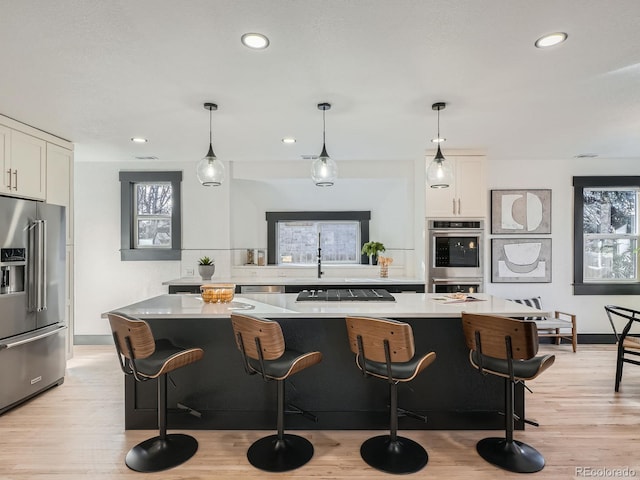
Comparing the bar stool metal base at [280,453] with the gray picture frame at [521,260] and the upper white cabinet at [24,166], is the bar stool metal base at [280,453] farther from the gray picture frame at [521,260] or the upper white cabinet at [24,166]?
the gray picture frame at [521,260]

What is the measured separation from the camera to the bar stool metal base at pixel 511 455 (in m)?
2.19

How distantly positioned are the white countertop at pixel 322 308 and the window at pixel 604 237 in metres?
2.83

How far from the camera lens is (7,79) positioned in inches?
96.0

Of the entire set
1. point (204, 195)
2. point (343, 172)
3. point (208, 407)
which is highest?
point (343, 172)

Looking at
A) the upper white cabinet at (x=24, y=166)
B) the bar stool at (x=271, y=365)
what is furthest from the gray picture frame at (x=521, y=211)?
the upper white cabinet at (x=24, y=166)

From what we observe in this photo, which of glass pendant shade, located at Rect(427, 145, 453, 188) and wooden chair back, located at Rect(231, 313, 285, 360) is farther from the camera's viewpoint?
glass pendant shade, located at Rect(427, 145, 453, 188)

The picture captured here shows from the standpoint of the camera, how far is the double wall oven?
4387mm

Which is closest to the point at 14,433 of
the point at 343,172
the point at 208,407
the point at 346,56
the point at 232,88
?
the point at 208,407

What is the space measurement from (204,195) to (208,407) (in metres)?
3.01

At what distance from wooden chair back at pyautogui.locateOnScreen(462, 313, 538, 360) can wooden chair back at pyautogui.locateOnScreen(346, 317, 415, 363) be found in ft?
1.44

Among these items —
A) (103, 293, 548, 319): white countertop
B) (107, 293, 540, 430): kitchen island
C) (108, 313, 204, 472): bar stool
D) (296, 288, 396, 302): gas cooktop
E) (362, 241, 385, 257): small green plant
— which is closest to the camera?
(108, 313, 204, 472): bar stool

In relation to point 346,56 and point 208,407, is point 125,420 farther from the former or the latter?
point 346,56

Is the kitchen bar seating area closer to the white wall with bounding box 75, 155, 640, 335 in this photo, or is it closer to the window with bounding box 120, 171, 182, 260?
the white wall with bounding box 75, 155, 640, 335
